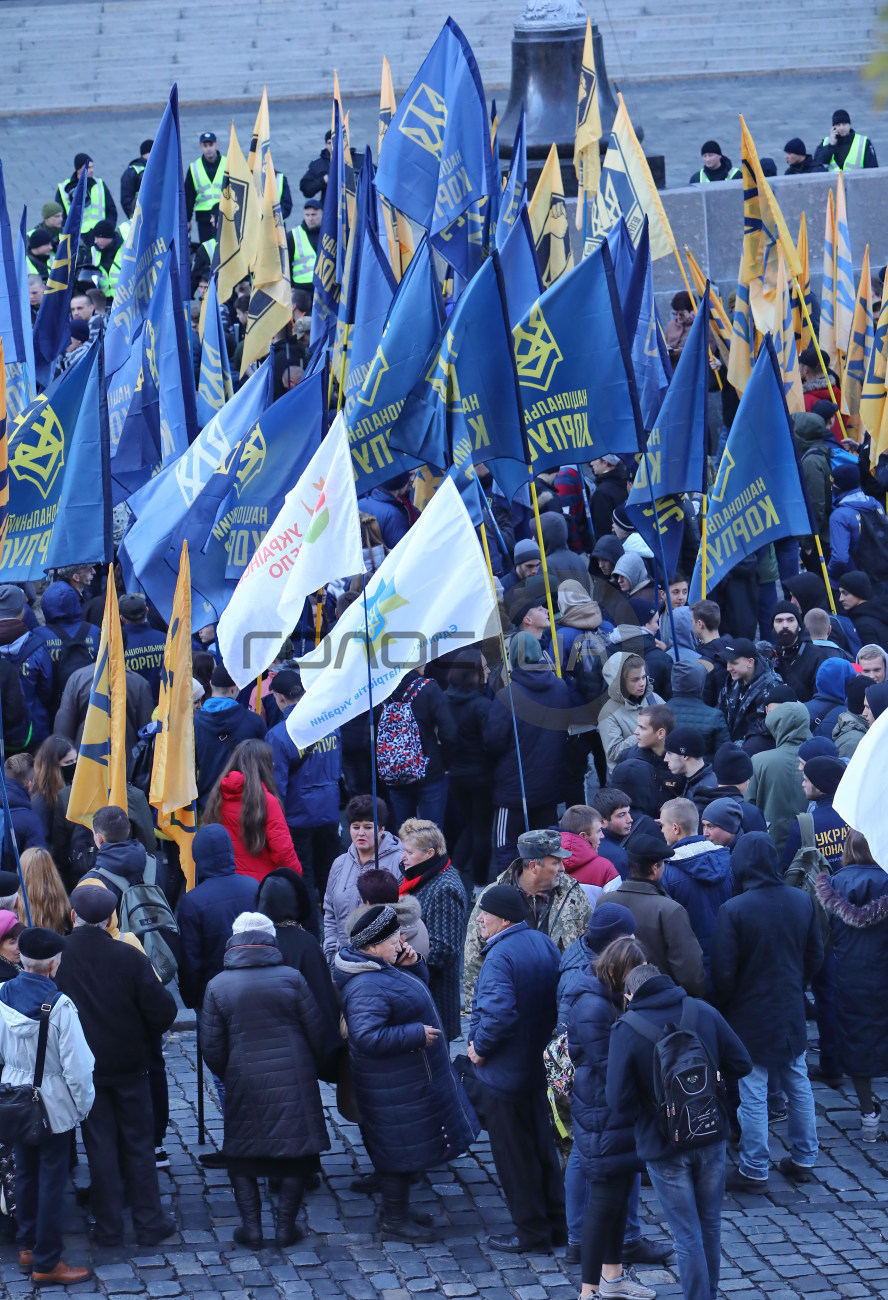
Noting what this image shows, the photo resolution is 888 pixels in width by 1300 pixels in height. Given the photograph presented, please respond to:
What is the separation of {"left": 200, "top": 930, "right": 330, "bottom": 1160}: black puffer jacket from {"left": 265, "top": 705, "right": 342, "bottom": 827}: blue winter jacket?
2617mm

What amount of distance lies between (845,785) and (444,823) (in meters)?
4.51

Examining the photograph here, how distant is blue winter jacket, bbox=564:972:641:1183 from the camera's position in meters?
6.64

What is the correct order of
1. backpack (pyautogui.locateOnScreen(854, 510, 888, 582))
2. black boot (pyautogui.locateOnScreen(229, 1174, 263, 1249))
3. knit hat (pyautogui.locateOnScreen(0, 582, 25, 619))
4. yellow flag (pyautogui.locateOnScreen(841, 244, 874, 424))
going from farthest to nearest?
1. yellow flag (pyautogui.locateOnScreen(841, 244, 874, 424))
2. backpack (pyautogui.locateOnScreen(854, 510, 888, 582))
3. knit hat (pyautogui.locateOnScreen(0, 582, 25, 619))
4. black boot (pyautogui.locateOnScreen(229, 1174, 263, 1249))

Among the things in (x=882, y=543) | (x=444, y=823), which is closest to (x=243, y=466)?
(x=444, y=823)

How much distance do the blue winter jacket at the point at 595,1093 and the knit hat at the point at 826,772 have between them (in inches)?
81.3

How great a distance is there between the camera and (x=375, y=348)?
41.0ft

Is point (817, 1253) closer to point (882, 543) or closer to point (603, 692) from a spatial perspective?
point (603, 692)

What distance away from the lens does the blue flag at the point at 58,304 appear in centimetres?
1496

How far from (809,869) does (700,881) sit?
0.68 m

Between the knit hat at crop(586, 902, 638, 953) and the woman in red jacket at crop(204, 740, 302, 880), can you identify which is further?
the woman in red jacket at crop(204, 740, 302, 880)

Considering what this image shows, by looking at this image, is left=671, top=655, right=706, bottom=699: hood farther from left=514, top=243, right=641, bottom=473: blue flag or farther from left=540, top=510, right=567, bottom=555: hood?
left=540, top=510, right=567, bottom=555: hood

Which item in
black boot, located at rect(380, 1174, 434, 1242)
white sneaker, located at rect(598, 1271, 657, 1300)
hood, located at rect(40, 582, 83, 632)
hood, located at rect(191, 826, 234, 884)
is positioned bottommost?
white sneaker, located at rect(598, 1271, 657, 1300)

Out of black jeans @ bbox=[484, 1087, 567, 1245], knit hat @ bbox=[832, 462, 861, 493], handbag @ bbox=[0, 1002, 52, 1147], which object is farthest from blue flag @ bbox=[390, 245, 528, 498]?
handbag @ bbox=[0, 1002, 52, 1147]

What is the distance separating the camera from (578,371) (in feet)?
35.1
